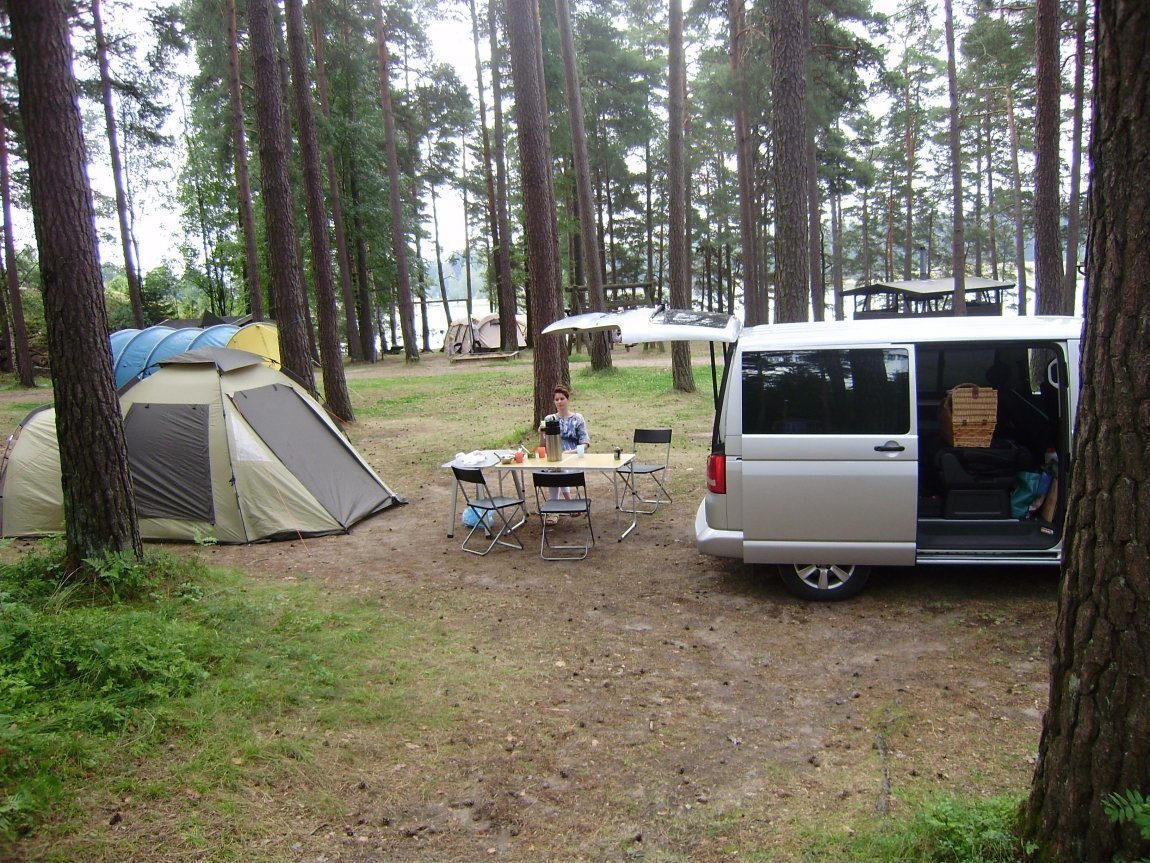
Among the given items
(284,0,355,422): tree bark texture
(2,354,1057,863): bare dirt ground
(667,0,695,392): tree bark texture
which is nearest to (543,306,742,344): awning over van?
(2,354,1057,863): bare dirt ground

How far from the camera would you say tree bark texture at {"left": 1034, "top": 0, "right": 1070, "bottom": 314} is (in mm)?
11055

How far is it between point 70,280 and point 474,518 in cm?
421

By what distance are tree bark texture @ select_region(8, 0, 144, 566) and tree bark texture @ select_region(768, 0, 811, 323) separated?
6.37 m

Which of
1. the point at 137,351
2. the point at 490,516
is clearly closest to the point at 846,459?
the point at 490,516

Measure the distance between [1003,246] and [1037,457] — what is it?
49640 mm

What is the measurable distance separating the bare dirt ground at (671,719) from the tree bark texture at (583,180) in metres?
13.1

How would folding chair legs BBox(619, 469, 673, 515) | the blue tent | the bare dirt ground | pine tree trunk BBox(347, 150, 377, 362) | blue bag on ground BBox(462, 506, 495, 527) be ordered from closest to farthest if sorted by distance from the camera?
the bare dirt ground
blue bag on ground BBox(462, 506, 495, 527)
folding chair legs BBox(619, 469, 673, 515)
the blue tent
pine tree trunk BBox(347, 150, 377, 362)

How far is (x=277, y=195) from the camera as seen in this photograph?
40.8ft

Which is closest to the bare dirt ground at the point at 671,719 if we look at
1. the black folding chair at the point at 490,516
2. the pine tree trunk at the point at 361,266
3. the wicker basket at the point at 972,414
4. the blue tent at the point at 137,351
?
the black folding chair at the point at 490,516

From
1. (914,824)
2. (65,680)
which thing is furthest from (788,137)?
(65,680)

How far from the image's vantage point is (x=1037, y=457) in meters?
6.35

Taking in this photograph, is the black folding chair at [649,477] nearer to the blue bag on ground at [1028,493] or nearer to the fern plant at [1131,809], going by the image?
the blue bag on ground at [1028,493]

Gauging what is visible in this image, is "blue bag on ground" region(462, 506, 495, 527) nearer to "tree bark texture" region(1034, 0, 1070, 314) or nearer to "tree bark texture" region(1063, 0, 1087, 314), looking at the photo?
"tree bark texture" region(1034, 0, 1070, 314)

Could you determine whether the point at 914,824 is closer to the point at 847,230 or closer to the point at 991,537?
the point at 991,537
